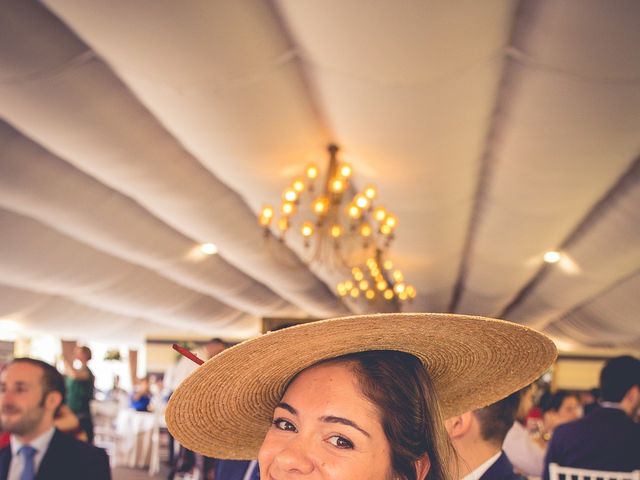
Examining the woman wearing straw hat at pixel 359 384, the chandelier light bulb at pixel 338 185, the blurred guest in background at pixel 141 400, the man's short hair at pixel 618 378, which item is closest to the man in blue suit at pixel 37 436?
the woman wearing straw hat at pixel 359 384

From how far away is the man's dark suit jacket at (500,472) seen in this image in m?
2.35

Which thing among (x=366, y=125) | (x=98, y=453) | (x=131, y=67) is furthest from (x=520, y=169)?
(x=98, y=453)

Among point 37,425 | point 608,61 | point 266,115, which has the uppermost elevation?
point 266,115

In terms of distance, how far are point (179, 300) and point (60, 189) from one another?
320 inches

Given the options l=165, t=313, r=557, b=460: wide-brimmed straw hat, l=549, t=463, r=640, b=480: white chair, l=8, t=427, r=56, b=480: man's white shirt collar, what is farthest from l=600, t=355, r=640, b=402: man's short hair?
l=8, t=427, r=56, b=480: man's white shirt collar

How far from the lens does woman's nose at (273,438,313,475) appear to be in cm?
112

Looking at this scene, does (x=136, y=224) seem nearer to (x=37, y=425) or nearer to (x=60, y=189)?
(x=60, y=189)

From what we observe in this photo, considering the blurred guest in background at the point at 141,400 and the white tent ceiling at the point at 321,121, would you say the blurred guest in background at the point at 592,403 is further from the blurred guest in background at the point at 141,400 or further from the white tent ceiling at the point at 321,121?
the blurred guest in background at the point at 141,400

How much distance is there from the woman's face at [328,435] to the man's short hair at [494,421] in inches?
60.1

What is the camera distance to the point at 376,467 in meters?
1.15

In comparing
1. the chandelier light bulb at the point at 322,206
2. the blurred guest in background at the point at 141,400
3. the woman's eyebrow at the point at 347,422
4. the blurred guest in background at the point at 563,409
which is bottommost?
the woman's eyebrow at the point at 347,422

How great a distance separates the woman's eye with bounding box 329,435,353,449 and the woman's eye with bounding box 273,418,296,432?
11cm

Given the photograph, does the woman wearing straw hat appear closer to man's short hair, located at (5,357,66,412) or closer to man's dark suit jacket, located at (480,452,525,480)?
man's dark suit jacket, located at (480,452,525,480)

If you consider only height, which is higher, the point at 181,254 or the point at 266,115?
the point at 181,254
